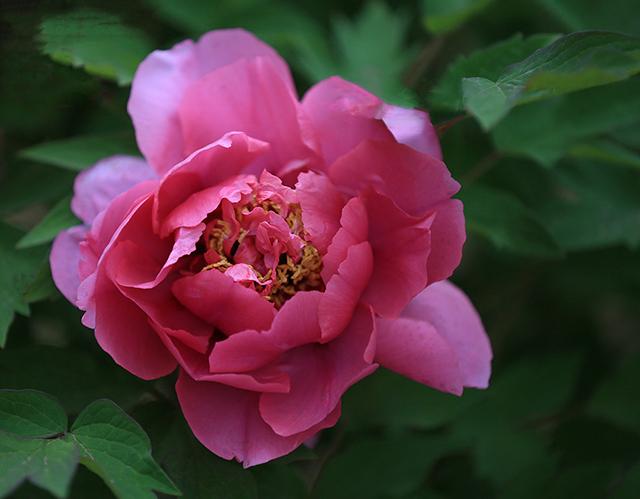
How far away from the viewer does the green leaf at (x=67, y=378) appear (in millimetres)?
A: 708

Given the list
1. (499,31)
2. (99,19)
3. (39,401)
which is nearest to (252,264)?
(39,401)

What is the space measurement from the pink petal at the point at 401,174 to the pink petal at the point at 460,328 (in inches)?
3.8

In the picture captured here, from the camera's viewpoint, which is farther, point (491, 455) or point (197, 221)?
point (491, 455)

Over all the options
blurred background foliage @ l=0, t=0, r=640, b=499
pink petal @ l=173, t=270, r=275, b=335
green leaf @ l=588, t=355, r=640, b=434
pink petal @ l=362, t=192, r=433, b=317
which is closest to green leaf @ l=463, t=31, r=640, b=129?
blurred background foliage @ l=0, t=0, r=640, b=499

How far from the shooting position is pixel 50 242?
770 mm

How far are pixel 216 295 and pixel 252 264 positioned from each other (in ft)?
0.15

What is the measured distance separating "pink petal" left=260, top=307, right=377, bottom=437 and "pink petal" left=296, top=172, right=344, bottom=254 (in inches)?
2.7

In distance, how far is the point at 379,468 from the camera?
88cm

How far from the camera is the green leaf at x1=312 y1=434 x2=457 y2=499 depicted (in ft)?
2.82

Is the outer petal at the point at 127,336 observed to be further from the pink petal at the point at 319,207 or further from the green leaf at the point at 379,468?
the green leaf at the point at 379,468

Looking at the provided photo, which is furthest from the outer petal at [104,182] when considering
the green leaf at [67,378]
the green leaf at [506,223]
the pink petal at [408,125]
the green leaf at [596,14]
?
the green leaf at [596,14]

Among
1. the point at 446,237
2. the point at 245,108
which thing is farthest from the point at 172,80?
the point at 446,237

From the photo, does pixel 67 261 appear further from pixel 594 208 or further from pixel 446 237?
pixel 594 208

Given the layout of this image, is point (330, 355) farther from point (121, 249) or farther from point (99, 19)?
point (99, 19)
